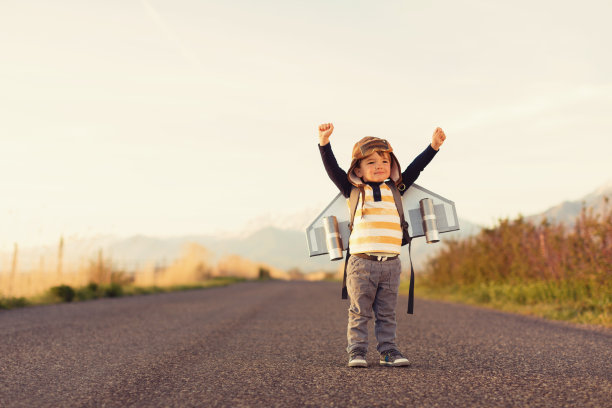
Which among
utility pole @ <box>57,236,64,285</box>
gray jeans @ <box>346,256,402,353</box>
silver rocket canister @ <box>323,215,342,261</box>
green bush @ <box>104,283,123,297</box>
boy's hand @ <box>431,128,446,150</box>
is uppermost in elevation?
utility pole @ <box>57,236,64,285</box>

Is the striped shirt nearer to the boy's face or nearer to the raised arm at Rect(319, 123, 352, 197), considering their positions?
the boy's face

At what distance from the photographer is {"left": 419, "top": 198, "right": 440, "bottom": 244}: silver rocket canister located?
4582 mm

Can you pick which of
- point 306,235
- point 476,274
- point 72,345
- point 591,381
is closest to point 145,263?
point 476,274

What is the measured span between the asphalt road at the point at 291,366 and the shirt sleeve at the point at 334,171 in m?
1.45

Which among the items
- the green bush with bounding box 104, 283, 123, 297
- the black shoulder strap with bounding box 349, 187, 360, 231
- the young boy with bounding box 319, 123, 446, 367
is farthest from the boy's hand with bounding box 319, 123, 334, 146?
the green bush with bounding box 104, 283, 123, 297

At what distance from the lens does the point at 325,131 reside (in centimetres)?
444

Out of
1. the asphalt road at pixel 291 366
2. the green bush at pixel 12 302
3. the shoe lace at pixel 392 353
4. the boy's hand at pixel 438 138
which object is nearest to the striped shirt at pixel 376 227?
the boy's hand at pixel 438 138

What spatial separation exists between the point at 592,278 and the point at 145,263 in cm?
1970

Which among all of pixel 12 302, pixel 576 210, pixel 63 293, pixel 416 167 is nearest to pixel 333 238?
pixel 416 167

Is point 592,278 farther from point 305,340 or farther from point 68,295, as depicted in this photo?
point 68,295

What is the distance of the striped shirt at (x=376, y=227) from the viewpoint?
4223 mm

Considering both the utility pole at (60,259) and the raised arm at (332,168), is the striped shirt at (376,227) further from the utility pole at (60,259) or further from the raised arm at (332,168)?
the utility pole at (60,259)

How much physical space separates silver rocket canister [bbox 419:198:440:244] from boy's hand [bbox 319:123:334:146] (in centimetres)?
99

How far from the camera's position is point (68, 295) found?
527 inches
